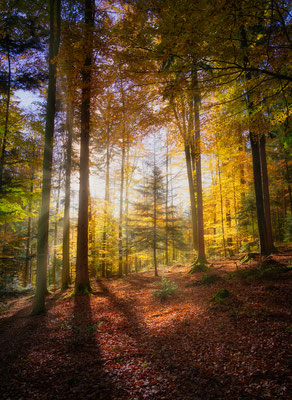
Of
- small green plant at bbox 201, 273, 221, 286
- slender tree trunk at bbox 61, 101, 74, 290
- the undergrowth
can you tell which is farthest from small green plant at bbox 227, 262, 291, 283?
slender tree trunk at bbox 61, 101, 74, 290

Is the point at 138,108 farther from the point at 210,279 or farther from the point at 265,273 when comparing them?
the point at 210,279

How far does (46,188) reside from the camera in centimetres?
727

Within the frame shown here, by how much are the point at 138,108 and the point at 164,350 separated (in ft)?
19.4

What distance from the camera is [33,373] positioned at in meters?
3.29

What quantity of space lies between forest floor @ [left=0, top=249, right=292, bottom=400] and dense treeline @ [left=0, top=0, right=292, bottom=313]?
2.83 meters

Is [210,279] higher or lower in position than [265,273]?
lower

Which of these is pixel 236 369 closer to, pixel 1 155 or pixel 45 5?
pixel 1 155

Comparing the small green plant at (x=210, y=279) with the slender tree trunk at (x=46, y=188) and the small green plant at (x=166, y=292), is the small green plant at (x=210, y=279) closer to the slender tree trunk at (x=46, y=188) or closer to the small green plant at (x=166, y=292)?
the small green plant at (x=166, y=292)

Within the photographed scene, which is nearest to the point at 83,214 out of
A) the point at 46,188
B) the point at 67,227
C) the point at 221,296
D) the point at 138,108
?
the point at 46,188

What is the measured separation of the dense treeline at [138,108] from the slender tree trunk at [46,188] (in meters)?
0.04

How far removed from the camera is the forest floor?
2617mm

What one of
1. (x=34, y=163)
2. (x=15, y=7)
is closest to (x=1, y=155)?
(x=34, y=163)

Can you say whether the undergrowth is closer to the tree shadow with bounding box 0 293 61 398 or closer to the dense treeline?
the dense treeline

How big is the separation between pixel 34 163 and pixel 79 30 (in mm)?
6315
